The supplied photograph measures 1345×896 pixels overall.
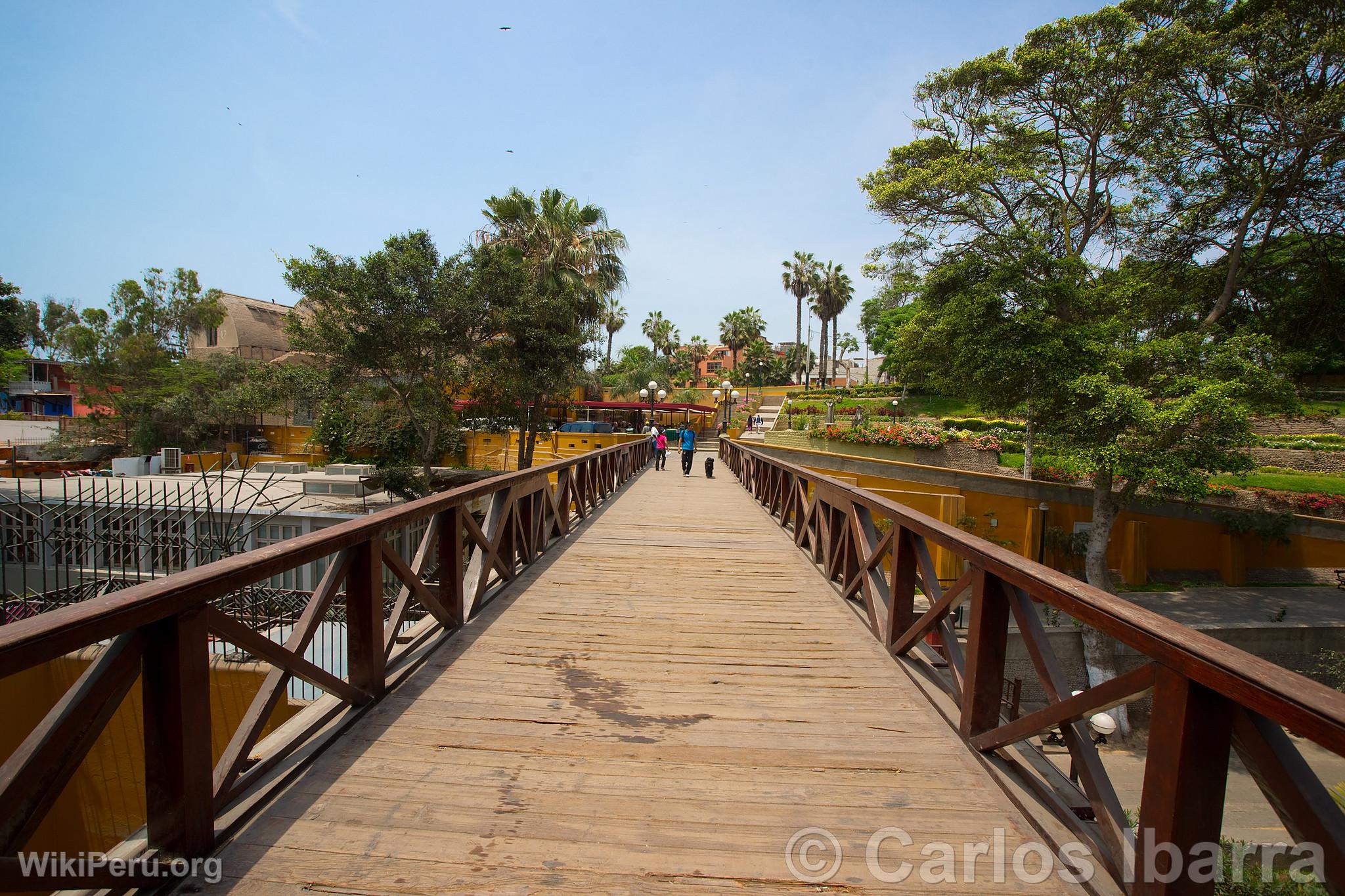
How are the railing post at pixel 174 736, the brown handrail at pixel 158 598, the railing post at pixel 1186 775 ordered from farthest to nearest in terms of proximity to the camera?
1. the railing post at pixel 174 736
2. the railing post at pixel 1186 775
3. the brown handrail at pixel 158 598

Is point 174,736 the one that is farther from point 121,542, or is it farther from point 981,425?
point 981,425

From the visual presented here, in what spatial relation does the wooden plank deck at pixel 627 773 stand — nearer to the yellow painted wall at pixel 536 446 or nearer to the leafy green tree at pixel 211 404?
the yellow painted wall at pixel 536 446

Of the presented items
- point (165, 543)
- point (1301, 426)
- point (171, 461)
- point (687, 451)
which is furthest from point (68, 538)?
point (1301, 426)

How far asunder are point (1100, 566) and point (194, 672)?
56.5ft

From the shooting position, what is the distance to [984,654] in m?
2.71

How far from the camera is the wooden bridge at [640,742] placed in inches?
62.5

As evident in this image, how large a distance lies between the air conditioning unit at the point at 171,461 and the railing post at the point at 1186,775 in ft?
90.4

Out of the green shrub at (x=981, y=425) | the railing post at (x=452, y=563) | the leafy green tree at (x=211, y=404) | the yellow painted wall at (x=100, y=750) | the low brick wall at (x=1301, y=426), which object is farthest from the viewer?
the leafy green tree at (x=211, y=404)

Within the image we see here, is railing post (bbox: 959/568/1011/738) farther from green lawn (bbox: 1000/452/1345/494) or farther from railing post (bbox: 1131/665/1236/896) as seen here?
green lawn (bbox: 1000/452/1345/494)

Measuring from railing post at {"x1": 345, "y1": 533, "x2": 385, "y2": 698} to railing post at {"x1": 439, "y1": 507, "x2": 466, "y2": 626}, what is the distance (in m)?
0.93

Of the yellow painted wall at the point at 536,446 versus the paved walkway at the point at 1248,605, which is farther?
the yellow painted wall at the point at 536,446

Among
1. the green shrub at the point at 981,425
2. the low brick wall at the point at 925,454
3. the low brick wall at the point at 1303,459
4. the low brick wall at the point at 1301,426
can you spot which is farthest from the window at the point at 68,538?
the low brick wall at the point at 1301,426

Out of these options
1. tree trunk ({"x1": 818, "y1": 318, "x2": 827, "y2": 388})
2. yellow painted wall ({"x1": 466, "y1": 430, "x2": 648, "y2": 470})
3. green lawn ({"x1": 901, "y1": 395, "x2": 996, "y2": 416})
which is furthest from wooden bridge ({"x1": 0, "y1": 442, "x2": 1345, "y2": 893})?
tree trunk ({"x1": 818, "y1": 318, "x2": 827, "y2": 388})

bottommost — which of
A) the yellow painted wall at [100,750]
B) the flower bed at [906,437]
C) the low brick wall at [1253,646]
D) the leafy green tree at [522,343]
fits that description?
the low brick wall at [1253,646]
